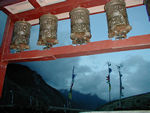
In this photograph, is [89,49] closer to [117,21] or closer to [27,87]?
[117,21]

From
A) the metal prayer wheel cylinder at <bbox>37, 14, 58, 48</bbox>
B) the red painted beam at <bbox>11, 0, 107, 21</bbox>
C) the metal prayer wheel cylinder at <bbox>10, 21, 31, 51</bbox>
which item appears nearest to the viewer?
the metal prayer wheel cylinder at <bbox>37, 14, 58, 48</bbox>

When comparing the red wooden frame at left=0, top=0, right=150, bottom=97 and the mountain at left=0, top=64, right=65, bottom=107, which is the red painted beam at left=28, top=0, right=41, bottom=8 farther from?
the mountain at left=0, top=64, right=65, bottom=107

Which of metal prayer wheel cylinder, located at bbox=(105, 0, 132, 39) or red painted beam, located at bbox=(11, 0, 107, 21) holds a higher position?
red painted beam, located at bbox=(11, 0, 107, 21)

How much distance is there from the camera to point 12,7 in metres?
2.35

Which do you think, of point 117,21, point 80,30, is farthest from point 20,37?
point 117,21

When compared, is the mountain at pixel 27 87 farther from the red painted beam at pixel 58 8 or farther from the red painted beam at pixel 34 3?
the red painted beam at pixel 34 3

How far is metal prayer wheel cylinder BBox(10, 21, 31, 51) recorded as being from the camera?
196cm

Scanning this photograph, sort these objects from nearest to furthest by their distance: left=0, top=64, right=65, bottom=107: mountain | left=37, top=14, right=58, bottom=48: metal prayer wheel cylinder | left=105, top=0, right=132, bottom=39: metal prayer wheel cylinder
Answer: left=105, top=0, right=132, bottom=39: metal prayer wheel cylinder < left=37, top=14, right=58, bottom=48: metal prayer wheel cylinder < left=0, top=64, right=65, bottom=107: mountain

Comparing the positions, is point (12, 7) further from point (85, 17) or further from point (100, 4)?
point (100, 4)

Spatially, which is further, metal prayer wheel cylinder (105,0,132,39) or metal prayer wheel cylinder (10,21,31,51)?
metal prayer wheel cylinder (10,21,31,51)

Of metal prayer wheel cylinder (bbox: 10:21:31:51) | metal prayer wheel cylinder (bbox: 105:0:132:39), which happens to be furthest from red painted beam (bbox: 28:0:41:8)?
metal prayer wheel cylinder (bbox: 105:0:132:39)

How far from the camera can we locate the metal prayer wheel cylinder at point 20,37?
6.43ft

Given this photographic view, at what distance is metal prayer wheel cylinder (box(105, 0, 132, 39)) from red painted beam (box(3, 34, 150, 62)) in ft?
0.34

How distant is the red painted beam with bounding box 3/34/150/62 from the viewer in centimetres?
157
